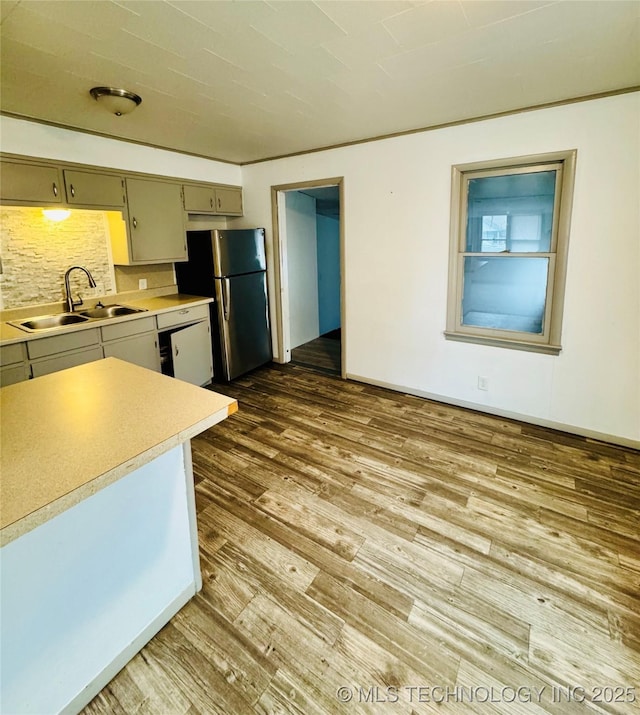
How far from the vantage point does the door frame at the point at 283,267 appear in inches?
156

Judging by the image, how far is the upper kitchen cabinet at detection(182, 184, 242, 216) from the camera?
13.0 feet

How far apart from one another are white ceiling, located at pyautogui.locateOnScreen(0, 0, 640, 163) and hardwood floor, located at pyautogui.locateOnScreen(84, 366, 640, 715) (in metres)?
2.41

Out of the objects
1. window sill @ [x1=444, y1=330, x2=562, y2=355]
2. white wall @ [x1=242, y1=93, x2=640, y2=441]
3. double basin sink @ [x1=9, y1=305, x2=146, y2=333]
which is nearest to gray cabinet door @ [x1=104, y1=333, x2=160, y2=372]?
double basin sink @ [x1=9, y1=305, x2=146, y2=333]

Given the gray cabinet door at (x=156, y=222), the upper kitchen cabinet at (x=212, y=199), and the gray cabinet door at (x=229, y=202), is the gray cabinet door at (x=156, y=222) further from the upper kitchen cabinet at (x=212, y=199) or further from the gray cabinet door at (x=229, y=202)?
the gray cabinet door at (x=229, y=202)

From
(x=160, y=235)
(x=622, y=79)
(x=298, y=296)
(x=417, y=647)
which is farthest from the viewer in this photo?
(x=298, y=296)

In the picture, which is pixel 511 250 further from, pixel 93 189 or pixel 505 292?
pixel 93 189

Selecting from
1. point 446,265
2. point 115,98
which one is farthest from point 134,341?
point 446,265

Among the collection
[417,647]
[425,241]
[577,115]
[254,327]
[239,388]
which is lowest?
[417,647]

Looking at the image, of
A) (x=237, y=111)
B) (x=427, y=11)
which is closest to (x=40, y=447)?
(x=427, y=11)

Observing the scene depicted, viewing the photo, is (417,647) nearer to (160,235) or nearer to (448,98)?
(448,98)

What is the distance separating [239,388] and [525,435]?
8.94ft

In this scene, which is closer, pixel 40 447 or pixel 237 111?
pixel 40 447

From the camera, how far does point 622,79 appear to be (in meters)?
2.30

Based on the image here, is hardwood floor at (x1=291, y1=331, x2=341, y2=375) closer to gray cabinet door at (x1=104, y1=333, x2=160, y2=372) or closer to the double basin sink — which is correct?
gray cabinet door at (x1=104, y1=333, x2=160, y2=372)
